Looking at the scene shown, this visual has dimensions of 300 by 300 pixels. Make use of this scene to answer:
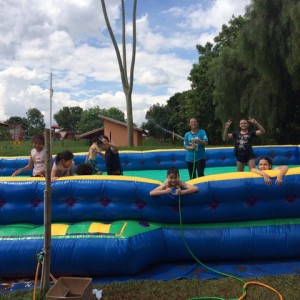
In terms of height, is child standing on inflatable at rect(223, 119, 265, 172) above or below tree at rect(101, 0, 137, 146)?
below

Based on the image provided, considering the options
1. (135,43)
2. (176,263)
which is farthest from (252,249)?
(135,43)

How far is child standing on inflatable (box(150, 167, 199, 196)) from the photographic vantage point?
3146mm

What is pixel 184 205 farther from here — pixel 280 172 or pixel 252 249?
pixel 280 172

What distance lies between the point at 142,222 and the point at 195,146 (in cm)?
168

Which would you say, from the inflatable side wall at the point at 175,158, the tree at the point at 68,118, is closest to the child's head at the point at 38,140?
the inflatable side wall at the point at 175,158

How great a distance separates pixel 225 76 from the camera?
14.4 metres

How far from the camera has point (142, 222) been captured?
328cm

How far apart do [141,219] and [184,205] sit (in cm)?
46

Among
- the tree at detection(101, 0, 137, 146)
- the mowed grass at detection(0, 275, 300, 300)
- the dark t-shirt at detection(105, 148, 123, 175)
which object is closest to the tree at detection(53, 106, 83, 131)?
the tree at detection(101, 0, 137, 146)

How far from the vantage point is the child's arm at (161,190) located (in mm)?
3139

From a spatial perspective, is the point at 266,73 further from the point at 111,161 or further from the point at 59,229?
Answer: the point at 59,229

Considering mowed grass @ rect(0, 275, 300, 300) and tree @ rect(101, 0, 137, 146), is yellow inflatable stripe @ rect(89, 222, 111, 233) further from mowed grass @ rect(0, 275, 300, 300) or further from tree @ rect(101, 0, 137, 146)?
tree @ rect(101, 0, 137, 146)

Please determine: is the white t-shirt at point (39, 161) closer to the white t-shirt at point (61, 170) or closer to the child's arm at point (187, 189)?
the white t-shirt at point (61, 170)

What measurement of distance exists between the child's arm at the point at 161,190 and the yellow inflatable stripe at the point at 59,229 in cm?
85
